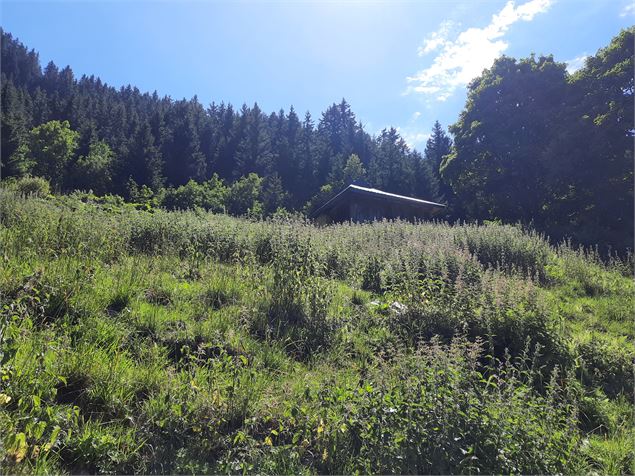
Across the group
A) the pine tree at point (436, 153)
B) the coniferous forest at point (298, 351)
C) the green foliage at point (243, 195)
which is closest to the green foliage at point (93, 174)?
the green foliage at point (243, 195)

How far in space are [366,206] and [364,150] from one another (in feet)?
202

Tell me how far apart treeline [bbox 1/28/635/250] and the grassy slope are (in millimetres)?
14349

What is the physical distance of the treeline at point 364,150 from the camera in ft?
80.1

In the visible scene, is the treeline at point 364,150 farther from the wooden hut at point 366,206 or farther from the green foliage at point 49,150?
the wooden hut at point 366,206

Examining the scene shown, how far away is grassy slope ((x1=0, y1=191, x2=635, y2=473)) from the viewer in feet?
8.65

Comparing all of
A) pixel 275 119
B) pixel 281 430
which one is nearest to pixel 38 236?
pixel 281 430

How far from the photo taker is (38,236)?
5.43 meters

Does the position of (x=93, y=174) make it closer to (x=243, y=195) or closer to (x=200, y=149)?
(x=200, y=149)

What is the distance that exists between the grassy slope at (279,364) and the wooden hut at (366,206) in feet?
44.8

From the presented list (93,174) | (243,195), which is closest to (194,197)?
(243,195)

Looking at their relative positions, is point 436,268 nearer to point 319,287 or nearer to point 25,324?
point 319,287

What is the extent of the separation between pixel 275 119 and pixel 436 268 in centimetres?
9038

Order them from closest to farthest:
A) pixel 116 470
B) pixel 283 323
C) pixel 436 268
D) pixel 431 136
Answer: pixel 116 470 → pixel 283 323 → pixel 436 268 → pixel 431 136

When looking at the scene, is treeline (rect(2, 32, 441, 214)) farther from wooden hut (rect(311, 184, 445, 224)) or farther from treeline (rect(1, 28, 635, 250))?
wooden hut (rect(311, 184, 445, 224))
